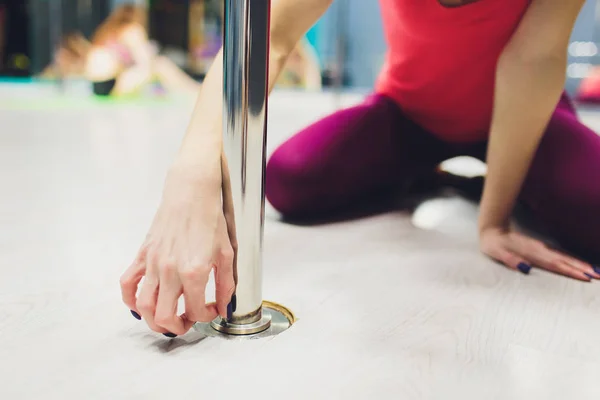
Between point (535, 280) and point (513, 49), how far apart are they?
0.31 meters

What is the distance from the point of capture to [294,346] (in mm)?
537

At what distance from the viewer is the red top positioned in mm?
854

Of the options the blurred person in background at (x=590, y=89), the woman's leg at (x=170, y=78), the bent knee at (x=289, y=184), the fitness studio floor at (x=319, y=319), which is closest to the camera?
the fitness studio floor at (x=319, y=319)

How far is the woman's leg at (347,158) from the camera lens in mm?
1010

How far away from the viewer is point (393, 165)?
44.4 inches

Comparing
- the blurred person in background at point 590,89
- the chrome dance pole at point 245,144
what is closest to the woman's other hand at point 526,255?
the chrome dance pole at point 245,144

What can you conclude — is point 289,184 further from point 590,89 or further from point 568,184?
point 590,89

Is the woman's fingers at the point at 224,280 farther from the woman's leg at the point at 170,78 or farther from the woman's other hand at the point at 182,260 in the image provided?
the woman's leg at the point at 170,78

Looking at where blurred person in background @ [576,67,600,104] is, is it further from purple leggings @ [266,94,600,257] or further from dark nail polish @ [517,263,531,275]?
dark nail polish @ [517,263,531,275]

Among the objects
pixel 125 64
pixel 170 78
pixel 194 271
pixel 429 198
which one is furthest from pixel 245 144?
pixel 170 78

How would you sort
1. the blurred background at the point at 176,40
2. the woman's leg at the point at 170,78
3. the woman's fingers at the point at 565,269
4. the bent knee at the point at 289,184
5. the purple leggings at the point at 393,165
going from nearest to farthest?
the woman's fingers at the point at 565,269, the purple leggings at the point at 393,165, the bent knee at the point at 289,184, the woman's leg at the point at 170,78, the blurred background at the point at 176,40

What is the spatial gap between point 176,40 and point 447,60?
13.8ft

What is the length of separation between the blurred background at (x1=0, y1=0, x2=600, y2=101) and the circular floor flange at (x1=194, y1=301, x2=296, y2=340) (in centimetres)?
346

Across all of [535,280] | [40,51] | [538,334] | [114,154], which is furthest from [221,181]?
[40,51]
